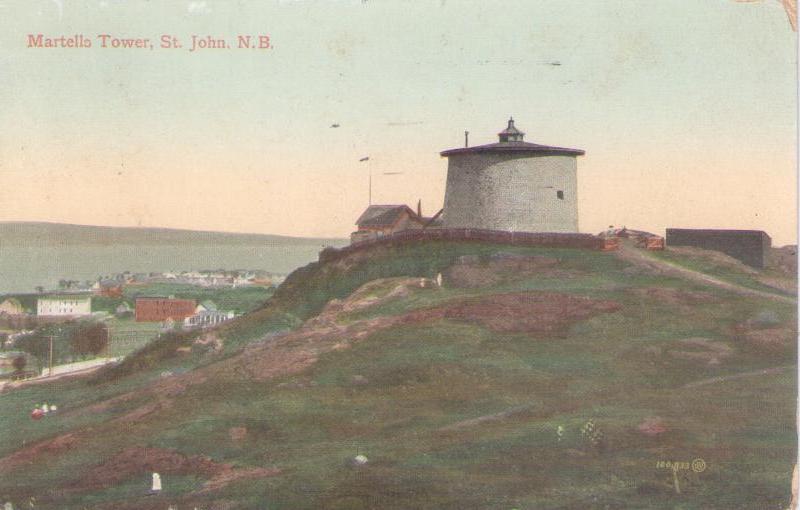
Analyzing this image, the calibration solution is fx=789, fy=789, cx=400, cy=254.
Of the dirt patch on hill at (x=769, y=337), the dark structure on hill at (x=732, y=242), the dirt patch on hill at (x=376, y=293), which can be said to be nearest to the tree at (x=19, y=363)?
the dirt patch on hill at (x=376, y=293)

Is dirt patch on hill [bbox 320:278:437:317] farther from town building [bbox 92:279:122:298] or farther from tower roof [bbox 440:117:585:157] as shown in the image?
town building [bbox 92:279:122:298]

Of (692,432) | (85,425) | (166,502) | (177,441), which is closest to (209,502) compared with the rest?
(166,502)

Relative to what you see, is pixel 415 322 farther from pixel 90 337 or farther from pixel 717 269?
pixel 90 337

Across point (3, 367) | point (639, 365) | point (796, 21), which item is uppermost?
point (796, 21)

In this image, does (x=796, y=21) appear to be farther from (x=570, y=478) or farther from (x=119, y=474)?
(x=119, y=474)

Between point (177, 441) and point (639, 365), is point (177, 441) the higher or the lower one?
the lower one

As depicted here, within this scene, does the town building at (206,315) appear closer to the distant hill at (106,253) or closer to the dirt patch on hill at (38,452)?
the distant hill at (106,253)

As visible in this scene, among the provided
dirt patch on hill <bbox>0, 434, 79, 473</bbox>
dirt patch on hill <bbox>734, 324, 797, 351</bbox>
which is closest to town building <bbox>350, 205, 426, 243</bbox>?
dirt patch on hill <bbox>0, 434, 79, 473</bbox>
